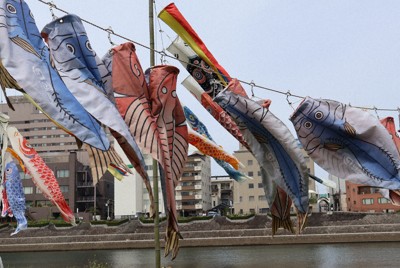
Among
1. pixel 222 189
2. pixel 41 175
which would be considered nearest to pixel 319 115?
pixel 41 175

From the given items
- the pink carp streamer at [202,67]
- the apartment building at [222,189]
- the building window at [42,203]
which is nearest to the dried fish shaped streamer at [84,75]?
the pink carp streamer at [202,67]

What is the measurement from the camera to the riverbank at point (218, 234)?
3953cm

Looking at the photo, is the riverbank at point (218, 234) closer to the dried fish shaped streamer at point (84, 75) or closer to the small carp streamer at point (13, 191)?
the small carp streamer at point (13, 191)

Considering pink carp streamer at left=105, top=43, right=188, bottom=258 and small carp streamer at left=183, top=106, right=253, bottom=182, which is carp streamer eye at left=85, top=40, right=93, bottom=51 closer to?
pink carp streamer at left=105, top=43, right=188, bottom=258

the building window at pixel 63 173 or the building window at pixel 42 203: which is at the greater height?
the building window at pixel 63 173

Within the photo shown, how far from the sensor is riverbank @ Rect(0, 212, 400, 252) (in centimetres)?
3953

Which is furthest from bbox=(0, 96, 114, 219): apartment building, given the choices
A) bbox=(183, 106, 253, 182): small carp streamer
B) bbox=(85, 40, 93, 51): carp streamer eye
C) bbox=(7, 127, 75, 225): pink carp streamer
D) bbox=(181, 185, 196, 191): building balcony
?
bbox=(85, 40, 93, 51): carp streamer eye

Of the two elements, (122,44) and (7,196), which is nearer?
(122,44)

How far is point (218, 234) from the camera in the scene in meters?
44.6

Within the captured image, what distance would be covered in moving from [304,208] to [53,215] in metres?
63.5

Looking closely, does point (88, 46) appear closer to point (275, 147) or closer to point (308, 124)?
point (275, 147)

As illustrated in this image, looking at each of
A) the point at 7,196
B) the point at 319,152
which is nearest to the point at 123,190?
the point at 7,196

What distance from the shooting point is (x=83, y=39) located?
7.14 meters

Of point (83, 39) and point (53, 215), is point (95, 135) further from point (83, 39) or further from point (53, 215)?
point (53, 215)
